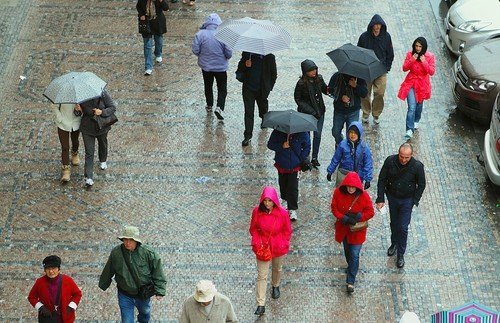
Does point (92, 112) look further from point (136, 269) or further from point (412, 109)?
point (412, 109)

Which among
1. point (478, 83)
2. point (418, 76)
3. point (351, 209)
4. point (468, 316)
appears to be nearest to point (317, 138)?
point (418, 76)

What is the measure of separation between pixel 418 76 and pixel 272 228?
5056 mm

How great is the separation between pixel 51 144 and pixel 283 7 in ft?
20.3

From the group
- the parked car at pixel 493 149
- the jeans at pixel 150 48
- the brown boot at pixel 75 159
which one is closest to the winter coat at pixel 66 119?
the brown boot at pixel 75 159

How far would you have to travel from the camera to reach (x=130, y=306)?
11.2m

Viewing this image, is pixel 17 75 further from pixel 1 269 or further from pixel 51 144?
pixel 1 269

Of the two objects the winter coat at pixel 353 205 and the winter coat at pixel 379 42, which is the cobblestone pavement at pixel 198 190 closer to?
the winter coat at pixel 353 205

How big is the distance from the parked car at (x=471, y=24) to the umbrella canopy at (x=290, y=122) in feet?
18.0

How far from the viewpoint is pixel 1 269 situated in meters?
12.8

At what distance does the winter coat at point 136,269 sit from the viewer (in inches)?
424

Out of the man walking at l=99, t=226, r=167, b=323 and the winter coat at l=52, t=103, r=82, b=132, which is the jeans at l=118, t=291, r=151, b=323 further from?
the winter coat at l=52, t=103, r=82, b=132

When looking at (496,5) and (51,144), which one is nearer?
(51,144)

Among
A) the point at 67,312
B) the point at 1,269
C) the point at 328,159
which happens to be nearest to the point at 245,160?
the point at 328,159

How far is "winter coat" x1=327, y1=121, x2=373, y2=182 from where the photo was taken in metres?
13.2
